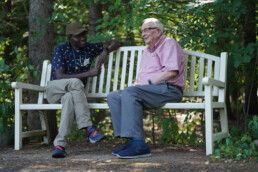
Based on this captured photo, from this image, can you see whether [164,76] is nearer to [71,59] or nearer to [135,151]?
[135,151]

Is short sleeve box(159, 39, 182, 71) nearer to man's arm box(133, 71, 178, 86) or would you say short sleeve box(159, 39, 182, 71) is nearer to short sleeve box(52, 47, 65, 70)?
man's arm box(133, 71, 178, 86)

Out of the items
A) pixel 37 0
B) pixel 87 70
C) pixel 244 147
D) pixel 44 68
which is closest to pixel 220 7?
pixel 244 147

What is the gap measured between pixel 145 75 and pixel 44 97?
1.49 m

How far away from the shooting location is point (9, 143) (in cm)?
494

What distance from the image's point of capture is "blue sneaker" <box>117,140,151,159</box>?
11.8 ft

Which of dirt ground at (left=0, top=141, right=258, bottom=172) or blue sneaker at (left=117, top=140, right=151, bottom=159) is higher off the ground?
blue sneaker at (left=117, top=140, right=151, bottom=159)

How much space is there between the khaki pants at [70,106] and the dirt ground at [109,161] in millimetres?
259

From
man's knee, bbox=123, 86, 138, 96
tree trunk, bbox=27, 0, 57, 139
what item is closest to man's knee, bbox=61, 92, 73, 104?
man's knee, bbox=123, 86, 138, 96

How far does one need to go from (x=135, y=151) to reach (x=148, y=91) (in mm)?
665

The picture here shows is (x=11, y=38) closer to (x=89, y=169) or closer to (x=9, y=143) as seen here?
(x=9, y=143)

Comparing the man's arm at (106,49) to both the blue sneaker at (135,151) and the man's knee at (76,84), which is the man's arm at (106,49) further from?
the blue sneaker at (135,151)

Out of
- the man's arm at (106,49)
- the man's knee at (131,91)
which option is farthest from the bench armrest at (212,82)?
the man's arm at (106,49)

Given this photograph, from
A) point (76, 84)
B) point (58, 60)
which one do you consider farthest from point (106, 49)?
point (76, 84)

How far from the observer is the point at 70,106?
13.5 feet
